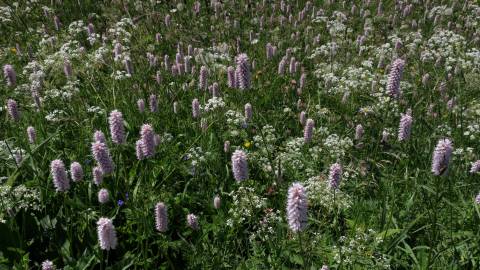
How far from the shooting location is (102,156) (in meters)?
3.30

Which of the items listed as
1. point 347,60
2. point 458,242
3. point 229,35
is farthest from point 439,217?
point 229,35

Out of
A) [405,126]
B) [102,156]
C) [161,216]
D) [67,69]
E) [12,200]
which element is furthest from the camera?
[67,69]

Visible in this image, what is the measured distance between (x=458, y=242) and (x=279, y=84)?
3778mm

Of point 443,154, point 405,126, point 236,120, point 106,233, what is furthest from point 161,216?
point 405,126

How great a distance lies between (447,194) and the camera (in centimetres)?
450

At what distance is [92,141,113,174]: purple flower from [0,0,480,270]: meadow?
0.01 m

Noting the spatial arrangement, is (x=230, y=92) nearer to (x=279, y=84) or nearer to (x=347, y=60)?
(x=279, y=84)

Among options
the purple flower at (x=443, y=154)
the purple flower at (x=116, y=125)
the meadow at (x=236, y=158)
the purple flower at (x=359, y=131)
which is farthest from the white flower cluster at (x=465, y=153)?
the purple flower at (x=116, y=125)

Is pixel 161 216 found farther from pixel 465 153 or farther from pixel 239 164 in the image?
pixel 465 153

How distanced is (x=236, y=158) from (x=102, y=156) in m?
0.94

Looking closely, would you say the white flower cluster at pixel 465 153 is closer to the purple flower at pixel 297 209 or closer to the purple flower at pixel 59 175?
the purple flower at pixel 297 209

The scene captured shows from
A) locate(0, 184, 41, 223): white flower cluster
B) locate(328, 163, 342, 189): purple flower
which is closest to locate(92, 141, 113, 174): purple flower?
locate(0, 184, 41, 223): white flower cluster

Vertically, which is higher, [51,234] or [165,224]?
[165,224]

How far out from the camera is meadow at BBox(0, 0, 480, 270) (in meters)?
3.57
